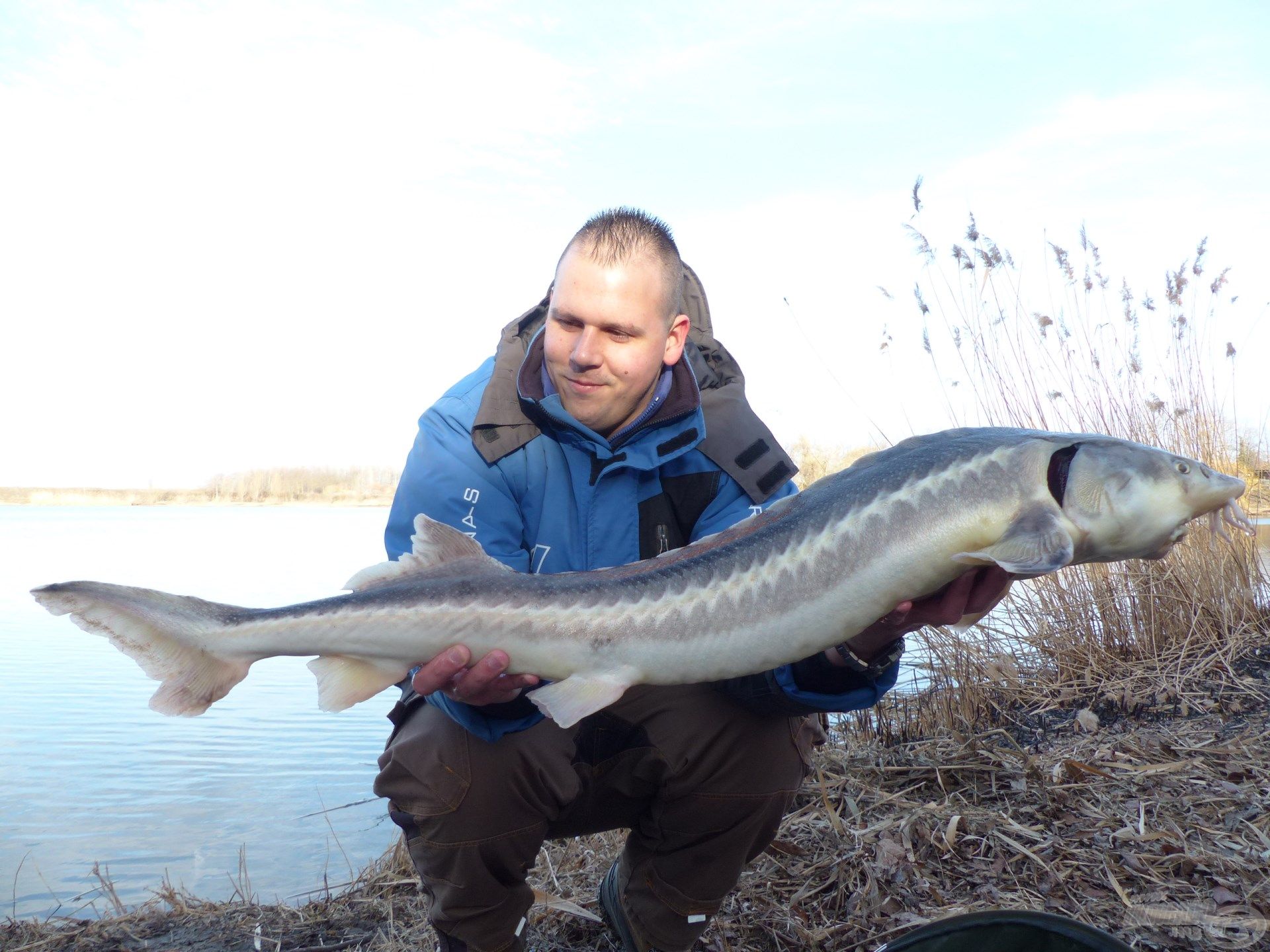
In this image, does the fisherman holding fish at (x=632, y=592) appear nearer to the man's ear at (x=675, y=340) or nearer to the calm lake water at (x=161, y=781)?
the man's ear at (x=675, y=340)

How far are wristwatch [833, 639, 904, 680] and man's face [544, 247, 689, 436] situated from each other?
819 millimetres

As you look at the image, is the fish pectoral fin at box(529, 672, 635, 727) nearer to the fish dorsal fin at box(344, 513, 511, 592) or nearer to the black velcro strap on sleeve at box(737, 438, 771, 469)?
the fish dorsal fin at box(344, 513, 511, 592)

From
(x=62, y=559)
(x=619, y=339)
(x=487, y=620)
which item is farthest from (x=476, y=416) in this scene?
(x=62, y=559)

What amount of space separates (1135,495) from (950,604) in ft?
1.24

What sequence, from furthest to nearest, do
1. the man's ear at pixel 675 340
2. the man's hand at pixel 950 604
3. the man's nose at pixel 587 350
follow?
1. the man's ear at pixel 675 340
2. the man's nose at pixel 587 350
3. the man's hand at pixel 950 604

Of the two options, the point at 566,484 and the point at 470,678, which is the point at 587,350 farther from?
the point at 470,678

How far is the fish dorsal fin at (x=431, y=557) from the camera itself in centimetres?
191

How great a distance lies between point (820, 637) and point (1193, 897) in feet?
3.57

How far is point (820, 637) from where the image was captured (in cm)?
174

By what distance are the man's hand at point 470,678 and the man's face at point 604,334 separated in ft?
2.31

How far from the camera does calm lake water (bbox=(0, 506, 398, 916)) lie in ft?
11.0

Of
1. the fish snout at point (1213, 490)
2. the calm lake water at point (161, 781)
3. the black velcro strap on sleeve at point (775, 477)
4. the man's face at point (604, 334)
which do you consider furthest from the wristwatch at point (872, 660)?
the calm lake water at point (161, 781)

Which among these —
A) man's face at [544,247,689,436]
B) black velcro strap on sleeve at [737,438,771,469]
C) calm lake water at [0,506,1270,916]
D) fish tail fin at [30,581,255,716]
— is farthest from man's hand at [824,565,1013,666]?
calm lake water at [0,506,1270,916]

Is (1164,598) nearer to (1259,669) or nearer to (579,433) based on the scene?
(1259,669)
